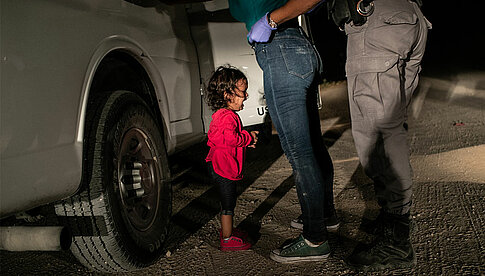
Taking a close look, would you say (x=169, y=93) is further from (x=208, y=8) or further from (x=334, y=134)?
(x=334, y=134)

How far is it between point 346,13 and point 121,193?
1492 mm

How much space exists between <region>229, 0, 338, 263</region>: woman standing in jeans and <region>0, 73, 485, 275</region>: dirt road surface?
14cm

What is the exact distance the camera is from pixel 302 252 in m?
2.30

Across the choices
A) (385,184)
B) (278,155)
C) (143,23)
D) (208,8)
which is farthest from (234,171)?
(278,155)

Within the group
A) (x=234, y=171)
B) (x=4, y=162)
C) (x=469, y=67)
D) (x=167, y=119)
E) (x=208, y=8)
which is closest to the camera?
(x=4, y=162)

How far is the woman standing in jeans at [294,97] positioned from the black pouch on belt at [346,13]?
0.21 m

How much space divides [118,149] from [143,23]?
87 centimetres

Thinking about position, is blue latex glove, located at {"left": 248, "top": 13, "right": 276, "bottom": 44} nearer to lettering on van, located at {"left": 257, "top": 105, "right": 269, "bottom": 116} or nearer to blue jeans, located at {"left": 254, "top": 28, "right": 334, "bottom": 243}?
blue jeans, located at {"left": 254, "top": 28, "right": 334, "bottom": 243}

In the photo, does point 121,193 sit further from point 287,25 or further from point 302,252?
point 287,25

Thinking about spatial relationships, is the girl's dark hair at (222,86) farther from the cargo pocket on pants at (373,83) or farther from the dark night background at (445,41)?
the dark night background at (445,41)

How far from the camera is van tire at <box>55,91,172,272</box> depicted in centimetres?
204

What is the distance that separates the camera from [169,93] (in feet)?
9.32

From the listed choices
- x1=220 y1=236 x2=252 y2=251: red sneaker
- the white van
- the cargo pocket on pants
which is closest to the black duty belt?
the cargo pocket on pants

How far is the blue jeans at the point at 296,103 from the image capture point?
84.0 inches
